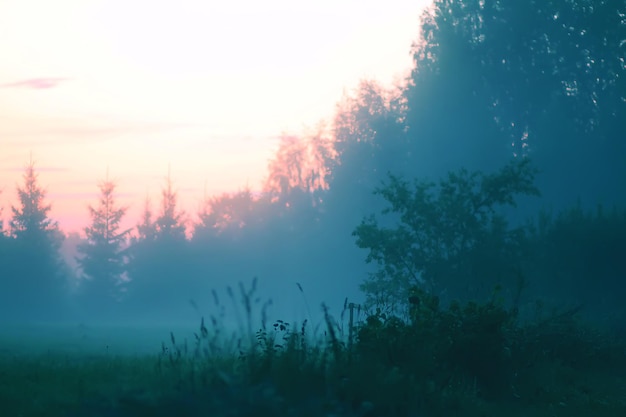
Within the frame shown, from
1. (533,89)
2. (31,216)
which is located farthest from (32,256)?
(533,89)

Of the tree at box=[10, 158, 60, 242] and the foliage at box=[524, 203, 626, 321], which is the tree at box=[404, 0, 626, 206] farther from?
the tree at box=[10, 158, 60, 242]

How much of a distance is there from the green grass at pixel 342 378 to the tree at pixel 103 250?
251 feet

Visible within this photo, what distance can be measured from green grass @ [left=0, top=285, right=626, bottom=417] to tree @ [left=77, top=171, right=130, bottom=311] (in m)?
76.6

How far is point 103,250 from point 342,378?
81.8 metres

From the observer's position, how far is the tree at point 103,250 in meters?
87.1

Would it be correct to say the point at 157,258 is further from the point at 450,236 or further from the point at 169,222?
the point at 450,236

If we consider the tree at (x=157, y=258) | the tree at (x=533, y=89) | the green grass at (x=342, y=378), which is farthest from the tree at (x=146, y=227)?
the green grass at (x=342, y=378)

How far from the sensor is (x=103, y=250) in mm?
87125

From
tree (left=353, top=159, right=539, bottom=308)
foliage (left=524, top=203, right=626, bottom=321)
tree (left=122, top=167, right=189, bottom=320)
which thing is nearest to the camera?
foliage (left=524, top=203, right=626, bottom=321)

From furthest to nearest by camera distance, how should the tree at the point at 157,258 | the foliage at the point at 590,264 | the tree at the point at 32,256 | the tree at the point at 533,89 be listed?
the tree at the point at 157,258 < the tree at the point at 32,256 < the tree at the point at 533,89 < the foliage at the point at 590,264

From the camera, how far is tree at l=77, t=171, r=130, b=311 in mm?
87125

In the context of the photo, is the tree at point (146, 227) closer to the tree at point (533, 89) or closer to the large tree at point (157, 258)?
the large tree at point (157, 258)

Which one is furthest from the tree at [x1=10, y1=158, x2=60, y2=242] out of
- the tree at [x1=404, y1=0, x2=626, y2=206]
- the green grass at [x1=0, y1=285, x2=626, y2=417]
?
the green grass at [x1=0, y1=285, x2=626, y2=417]

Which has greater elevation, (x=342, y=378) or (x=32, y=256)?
(x=32, y=256)
